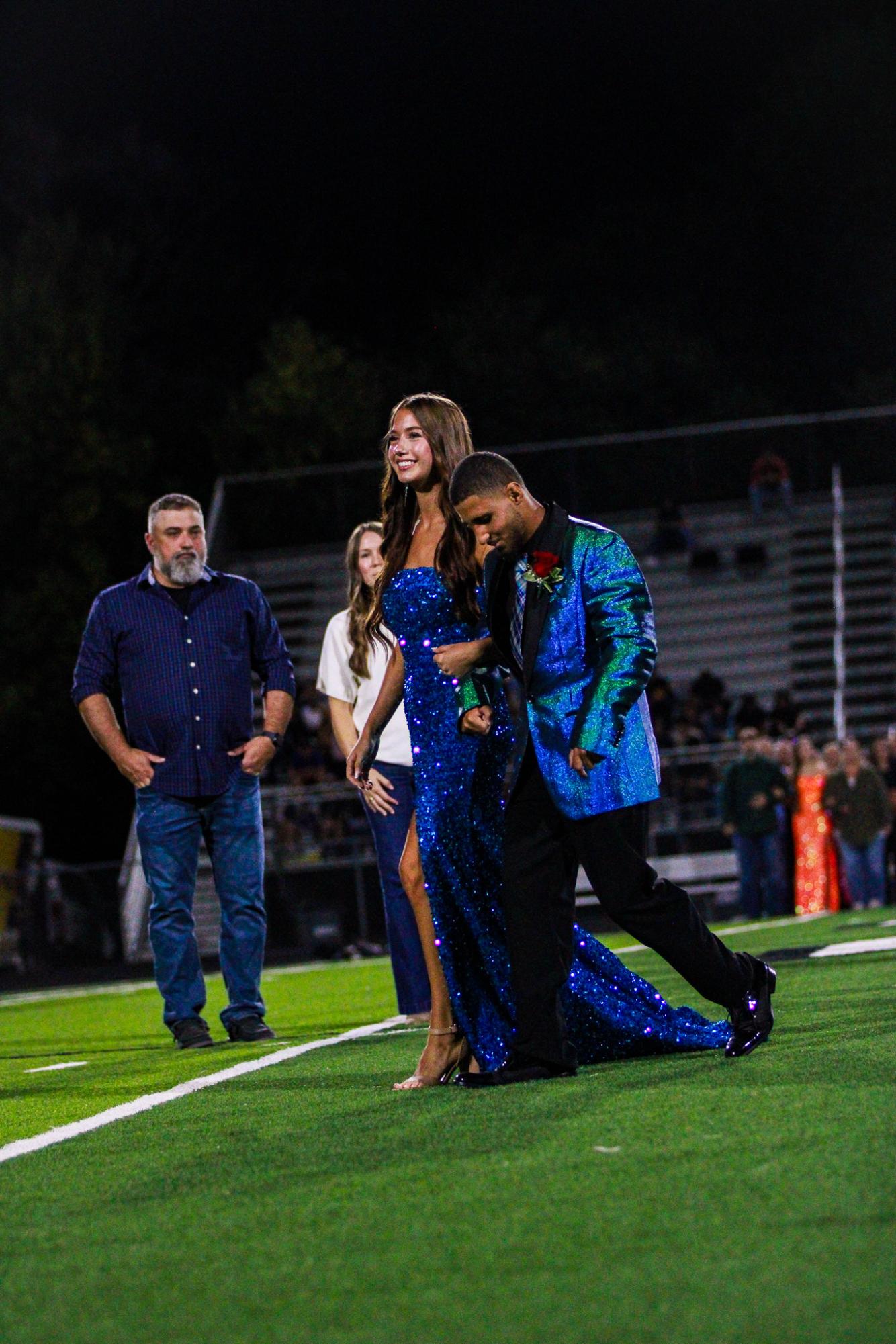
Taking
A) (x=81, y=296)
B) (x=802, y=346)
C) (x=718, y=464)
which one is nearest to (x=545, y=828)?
(x=718, y=464)

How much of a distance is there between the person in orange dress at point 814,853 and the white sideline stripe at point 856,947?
8.28 meters

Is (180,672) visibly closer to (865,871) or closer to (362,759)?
(362,759)

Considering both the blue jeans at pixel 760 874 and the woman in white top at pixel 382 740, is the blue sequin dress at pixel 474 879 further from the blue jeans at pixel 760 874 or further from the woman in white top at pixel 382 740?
the blue jeans at pixel 760 874

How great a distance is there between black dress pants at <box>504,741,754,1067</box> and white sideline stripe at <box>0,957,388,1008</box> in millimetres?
9409

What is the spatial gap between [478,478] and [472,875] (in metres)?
1.15

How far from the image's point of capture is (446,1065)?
5695 mm

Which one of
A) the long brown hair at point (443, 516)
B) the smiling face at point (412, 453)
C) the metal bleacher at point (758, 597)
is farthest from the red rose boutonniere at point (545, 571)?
the metal bleacher at point (758, 597)

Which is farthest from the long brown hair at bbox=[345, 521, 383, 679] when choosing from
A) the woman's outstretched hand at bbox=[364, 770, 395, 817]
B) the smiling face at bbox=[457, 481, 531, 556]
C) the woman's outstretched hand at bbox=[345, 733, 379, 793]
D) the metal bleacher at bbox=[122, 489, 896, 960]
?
the metal bleacher at bbox=[122, 489, 896, 960]

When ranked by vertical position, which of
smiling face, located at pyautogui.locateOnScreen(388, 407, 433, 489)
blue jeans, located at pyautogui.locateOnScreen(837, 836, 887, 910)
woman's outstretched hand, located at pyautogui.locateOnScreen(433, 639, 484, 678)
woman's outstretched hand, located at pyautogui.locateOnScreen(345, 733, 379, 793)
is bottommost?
blue jeans, located at pyautogui.locateOnScreen(837, 836, 887, 910)

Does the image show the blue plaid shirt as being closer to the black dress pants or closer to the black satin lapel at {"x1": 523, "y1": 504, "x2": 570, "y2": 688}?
the black dress pants

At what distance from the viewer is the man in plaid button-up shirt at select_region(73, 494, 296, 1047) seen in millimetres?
8109

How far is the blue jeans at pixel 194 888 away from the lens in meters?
8.09

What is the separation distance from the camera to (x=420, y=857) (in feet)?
19.0

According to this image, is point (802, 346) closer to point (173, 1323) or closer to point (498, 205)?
point (498, 205)
